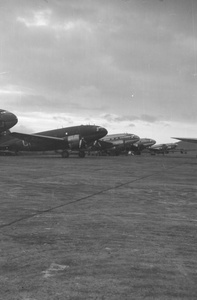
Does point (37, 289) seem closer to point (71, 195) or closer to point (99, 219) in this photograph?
point (99, 219)

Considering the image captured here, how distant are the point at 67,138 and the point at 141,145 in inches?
1124

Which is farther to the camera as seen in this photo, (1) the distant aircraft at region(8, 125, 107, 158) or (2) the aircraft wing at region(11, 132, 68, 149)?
(2) the aircraft wing at region(11, 132, 68, 149)

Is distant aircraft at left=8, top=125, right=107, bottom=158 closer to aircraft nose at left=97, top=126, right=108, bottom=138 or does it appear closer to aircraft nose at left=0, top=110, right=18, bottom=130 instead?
aircraft nose at left=97, top=126, right=108, bottom=138

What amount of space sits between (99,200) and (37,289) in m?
4.88

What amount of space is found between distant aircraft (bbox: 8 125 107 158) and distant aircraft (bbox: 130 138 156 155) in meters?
24.3

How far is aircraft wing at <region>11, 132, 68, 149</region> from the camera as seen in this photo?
35.8 meters

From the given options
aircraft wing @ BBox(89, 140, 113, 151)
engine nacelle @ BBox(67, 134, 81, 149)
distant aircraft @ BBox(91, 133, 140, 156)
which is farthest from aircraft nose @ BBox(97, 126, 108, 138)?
distant aircraft @ BBox(91, 133, 140, 156)

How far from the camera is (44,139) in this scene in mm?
36562

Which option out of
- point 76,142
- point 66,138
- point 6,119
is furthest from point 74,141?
point 6,119

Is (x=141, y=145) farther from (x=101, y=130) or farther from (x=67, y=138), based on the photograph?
(x=67, y=138)

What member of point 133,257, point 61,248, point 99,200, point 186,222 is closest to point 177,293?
point 133,257

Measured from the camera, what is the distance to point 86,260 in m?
3.45

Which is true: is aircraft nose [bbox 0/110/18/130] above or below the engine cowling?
above

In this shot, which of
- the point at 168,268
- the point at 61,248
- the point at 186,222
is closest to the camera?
the point at 168,268
